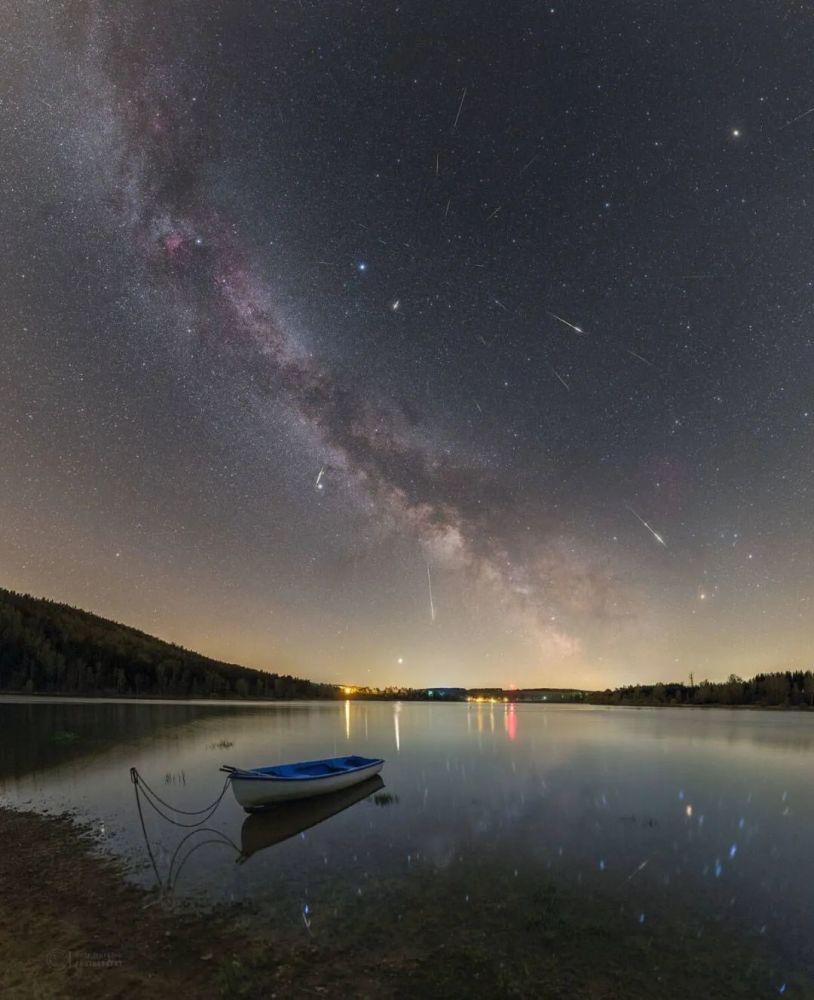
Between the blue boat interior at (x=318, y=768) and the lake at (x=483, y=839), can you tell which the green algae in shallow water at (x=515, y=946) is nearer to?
the lake at (x=483, y=839)

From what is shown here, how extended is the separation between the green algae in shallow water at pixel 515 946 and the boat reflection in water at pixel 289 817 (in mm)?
5654

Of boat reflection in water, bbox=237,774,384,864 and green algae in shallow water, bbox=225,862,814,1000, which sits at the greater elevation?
green algae in shallow water, bbox=225,862,814,1000

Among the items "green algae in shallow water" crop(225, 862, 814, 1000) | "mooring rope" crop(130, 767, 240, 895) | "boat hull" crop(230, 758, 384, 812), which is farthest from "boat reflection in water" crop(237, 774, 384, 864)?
"green algae in shallow water" crop(225, 862, 814, 1000)

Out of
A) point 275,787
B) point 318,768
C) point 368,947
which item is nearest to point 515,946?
point 368,947

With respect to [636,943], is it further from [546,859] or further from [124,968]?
[124,968]

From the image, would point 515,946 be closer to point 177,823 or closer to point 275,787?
point 177,823

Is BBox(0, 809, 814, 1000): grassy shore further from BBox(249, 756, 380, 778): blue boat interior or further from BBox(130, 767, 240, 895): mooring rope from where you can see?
BBox(249, 756, 380, 778): blue boat interior

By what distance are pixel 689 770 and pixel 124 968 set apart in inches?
1738

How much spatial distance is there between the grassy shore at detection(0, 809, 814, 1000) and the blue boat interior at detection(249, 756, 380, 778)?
12.9m

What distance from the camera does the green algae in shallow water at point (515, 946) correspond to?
1050 centimetres

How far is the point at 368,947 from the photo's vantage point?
11703 millimetres

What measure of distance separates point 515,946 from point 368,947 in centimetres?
310

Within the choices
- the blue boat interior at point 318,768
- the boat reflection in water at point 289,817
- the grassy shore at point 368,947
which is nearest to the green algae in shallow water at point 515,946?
the grassy shore at point 368,947

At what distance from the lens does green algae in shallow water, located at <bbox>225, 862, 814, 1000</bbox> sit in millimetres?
10500
